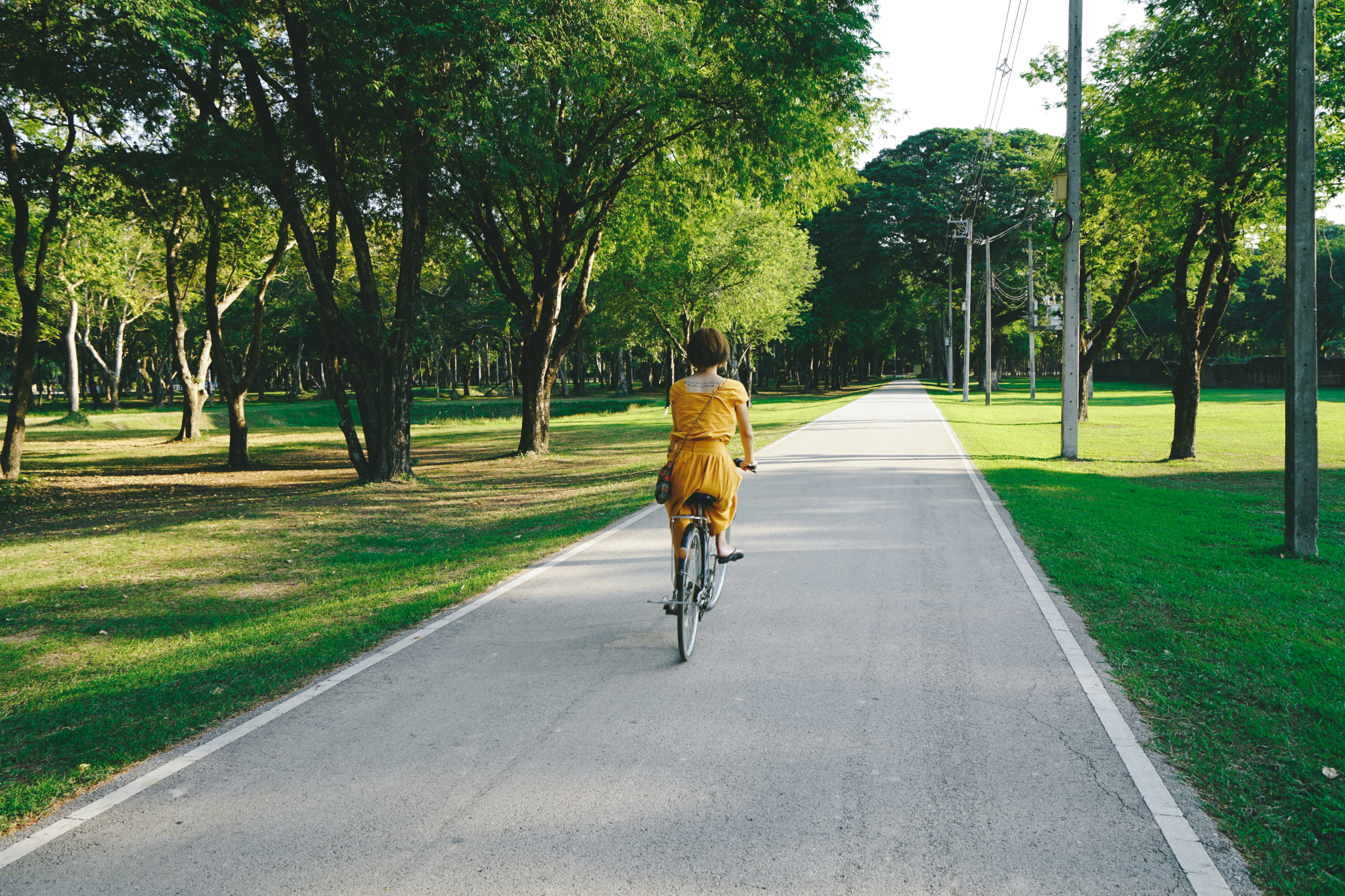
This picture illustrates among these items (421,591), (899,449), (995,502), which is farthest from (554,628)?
(899,449)

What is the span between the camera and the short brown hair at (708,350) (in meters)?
5.49

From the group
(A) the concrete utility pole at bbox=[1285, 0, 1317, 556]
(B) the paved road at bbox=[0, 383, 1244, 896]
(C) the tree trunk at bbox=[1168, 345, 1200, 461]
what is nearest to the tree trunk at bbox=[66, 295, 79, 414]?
(B) the paved road at bbox=[0, 383, 1244, 896]

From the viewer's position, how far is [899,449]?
1822 cm

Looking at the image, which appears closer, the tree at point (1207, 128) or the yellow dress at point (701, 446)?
the yellow dress at point (701, 446)

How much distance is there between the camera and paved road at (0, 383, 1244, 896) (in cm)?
308

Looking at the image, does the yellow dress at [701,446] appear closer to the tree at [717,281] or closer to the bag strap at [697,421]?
the bag strap at [697,421]

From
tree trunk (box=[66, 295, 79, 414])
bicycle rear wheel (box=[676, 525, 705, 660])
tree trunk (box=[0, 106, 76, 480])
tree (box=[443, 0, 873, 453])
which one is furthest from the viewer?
tree trunk (box=[66, 295, 79, 414])

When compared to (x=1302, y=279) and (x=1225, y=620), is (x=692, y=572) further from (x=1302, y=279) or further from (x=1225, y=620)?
(x=1302, y=279)

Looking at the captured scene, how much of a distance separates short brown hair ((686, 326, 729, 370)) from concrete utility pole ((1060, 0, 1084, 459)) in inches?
527

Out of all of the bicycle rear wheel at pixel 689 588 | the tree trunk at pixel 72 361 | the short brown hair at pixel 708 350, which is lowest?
the bicycle rear wheel at pixel 689 588

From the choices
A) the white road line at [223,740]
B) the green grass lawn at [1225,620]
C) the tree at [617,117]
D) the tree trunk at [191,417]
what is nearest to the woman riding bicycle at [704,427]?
the white road line at [223,740]

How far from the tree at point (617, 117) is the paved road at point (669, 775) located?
29.8ft

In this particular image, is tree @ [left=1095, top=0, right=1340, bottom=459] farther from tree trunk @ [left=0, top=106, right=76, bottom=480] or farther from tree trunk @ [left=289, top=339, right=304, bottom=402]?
tree trunk @ [left=289, top=339, right=304, bottom=402]

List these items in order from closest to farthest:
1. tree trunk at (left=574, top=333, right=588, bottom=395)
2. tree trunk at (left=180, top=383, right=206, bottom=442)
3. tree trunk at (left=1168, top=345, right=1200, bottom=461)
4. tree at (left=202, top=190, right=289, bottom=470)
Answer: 1. tree trunk at (left=1168, top=345, right=1200, bottom=461)
2. tree at (left=202, top=190, right=289, bottom=470)
3. tree trunk at (left=180, top=383, right=206, bottom=442)
4. tree trunk at (left=574, top=333, right=588, bottom=395)
